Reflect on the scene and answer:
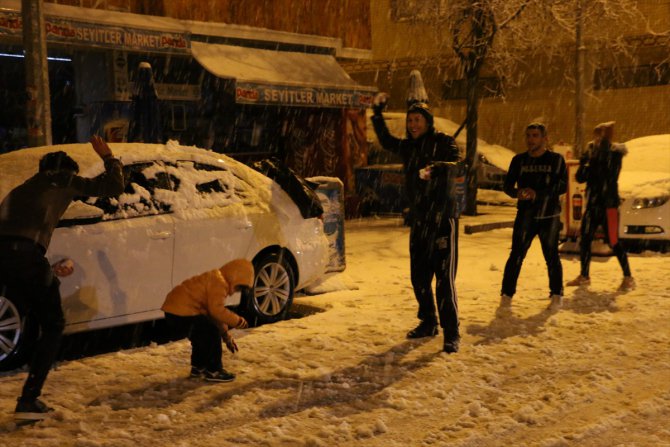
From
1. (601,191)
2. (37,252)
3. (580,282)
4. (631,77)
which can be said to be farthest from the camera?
(631,77)

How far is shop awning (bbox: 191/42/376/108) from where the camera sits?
15.7 m

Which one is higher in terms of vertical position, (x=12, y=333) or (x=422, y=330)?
(x=12, y=333)

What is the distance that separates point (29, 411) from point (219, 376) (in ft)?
4.44

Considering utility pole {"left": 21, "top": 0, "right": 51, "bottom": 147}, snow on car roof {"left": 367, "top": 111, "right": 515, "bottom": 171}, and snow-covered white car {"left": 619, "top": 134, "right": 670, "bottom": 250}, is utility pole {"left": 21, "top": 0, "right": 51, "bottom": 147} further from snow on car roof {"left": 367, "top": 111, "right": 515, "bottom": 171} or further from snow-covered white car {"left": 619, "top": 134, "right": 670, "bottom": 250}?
snow on car roof {"left": 367, "top": 111, "right": 515, "bottom": 171}

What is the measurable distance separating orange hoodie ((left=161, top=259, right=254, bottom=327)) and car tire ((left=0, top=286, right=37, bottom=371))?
3.60 feet

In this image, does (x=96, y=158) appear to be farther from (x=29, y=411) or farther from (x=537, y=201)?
(x=537, y=201)

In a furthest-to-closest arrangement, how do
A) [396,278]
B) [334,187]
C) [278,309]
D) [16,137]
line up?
[16,137], [396,278], [334,187], [278,309]

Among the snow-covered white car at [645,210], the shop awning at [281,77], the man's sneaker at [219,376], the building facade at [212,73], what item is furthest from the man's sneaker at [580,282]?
Answer: the shop awning at [281,77]

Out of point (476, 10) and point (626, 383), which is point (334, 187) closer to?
point (626, 383)

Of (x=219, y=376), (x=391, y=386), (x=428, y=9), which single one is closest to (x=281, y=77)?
(x=428, y=9)

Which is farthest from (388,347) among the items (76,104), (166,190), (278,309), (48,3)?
(76,104)

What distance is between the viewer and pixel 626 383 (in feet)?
20.2

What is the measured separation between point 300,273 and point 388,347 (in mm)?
1637

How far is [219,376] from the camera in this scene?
6266mm
